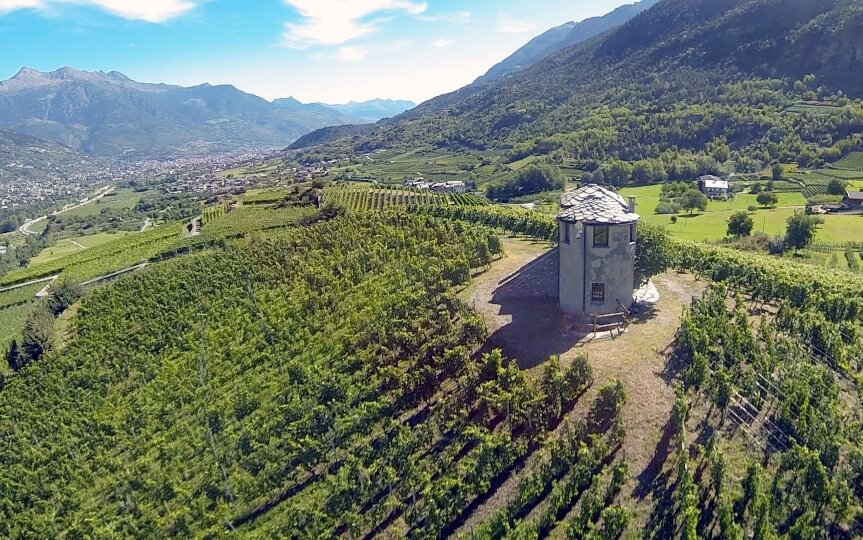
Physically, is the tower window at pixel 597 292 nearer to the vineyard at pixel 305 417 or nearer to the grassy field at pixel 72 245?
the vineyard at pixel 305 417

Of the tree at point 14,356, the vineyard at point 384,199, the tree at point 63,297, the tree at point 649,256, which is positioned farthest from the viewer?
the vineyard at point 384,199

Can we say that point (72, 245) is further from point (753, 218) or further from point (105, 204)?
point (753, 218)

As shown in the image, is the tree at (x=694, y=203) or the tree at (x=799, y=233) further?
the tree at (x=694, y=203)

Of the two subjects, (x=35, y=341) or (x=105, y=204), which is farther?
(x=105, y=204)

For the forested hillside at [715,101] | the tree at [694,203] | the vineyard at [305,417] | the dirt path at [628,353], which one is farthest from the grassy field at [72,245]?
the tree at [694,203]

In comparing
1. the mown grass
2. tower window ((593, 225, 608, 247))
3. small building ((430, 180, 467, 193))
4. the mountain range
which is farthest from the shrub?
the mown grass


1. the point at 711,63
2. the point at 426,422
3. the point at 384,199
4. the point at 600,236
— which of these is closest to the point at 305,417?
the point at 426,422

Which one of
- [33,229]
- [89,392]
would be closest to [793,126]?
[89,392]
